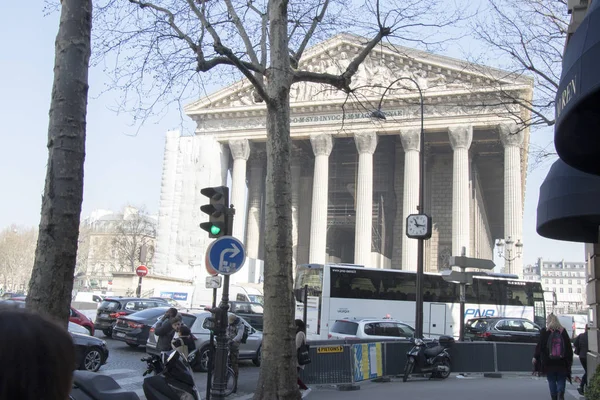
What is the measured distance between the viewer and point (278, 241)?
9352 mm

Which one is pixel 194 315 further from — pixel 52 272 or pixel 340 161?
pixel 340 161

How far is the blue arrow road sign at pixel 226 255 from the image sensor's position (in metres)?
9.27

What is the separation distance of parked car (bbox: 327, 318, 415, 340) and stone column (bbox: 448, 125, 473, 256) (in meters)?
27.0

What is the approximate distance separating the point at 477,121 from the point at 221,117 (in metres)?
20.3

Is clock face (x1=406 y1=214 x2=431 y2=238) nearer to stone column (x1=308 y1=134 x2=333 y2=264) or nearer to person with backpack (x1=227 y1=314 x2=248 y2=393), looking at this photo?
person with backpack (x1=227 y1=314 x2=248 y2=393)

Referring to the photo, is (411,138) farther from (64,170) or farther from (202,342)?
(64,170)

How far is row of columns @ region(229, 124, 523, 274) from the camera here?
140 feet

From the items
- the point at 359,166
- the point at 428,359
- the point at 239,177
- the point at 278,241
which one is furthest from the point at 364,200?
→ the point at 278,241

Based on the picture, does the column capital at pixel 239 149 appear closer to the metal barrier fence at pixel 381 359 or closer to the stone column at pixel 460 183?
the stone column at pixel 460 183

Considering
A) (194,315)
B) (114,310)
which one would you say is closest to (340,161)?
(114,310)

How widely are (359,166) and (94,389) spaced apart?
43.6 meters

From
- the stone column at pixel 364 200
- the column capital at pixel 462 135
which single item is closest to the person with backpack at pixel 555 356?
the stone column at pixel 364 200

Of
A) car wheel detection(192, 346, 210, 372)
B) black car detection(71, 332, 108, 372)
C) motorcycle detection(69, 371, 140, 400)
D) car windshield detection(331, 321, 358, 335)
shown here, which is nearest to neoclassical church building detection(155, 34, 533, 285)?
car windshield detection(331, 321, 358, 335)

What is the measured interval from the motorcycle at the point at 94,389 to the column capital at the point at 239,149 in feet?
153
